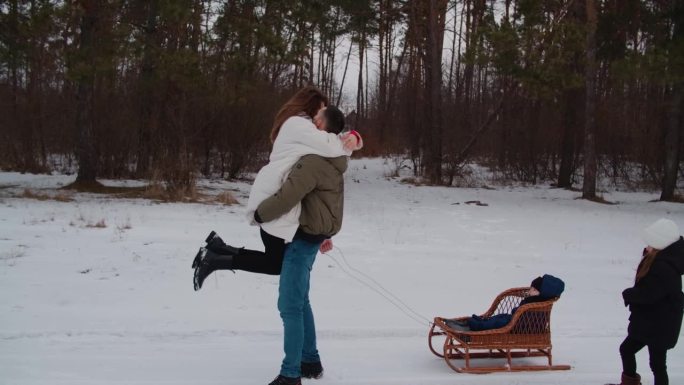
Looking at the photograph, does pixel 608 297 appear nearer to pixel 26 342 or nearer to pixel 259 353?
pixel 259 353

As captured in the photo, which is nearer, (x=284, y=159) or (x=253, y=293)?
(x=284, y=159)

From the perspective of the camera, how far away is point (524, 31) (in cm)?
1435

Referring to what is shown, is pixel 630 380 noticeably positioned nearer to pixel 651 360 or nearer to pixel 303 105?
pixel 651 360

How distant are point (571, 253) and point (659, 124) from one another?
47.3 feet

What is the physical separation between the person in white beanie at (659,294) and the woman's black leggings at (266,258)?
2.43m

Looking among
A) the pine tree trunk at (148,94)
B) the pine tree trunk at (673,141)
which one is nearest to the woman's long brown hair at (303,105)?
the pine tree trunk at (148,94)

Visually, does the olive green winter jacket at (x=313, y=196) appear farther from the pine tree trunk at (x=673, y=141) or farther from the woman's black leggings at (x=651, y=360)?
the pine tree trunk at (x=673, y=141)

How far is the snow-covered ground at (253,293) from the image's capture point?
15.4 feet

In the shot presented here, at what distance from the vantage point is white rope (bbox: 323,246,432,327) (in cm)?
629

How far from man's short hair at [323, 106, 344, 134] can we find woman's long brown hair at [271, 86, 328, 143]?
0.08 m

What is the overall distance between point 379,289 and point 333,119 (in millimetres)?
3703

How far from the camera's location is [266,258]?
13.1 feet

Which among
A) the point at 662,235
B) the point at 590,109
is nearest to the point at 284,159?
the point at 662,235

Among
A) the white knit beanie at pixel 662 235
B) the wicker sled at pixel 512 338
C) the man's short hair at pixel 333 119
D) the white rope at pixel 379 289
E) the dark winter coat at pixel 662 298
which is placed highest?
the man's short hair at pixel 333 119
